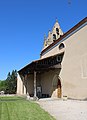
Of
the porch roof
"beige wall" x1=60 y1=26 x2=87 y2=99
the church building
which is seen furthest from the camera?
the porch roof

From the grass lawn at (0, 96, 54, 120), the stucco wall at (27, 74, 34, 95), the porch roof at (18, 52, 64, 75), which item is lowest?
the grass lawn at (0, 96, 54, 120)

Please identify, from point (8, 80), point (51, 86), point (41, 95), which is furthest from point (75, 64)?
point (8, 80)

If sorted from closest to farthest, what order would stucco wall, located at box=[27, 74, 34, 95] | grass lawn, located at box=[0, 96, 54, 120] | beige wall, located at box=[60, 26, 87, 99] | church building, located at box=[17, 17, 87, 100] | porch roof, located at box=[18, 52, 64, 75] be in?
grass lawn, located at box=[0, 96, 54, 120] → beige wall, located at box=[60, 26, 87, 99] → church building, located at box=[17, 17, 87, 100] → porch roof, located at box=[18, 52, 64, 75] → stucco wall, located at box=[27, 74, 34, 95]

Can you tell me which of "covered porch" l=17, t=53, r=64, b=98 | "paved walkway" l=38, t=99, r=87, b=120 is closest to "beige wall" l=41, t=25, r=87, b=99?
"covered porch" l=17, t=53, r=64, b=98

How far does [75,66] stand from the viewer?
18859 mm

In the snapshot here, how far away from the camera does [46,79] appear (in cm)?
2498

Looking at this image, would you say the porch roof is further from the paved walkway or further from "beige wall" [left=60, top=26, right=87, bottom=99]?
the paved walkway

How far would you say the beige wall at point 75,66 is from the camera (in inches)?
695

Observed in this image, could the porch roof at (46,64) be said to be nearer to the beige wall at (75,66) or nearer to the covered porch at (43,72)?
the covered porch at (43,72)

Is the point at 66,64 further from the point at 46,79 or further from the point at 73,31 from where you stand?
the point at 46,79

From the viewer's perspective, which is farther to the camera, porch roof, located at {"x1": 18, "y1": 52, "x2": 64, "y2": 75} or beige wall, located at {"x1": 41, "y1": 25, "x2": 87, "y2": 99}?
porch roof, located at {"x1": 18, "y1": 52, "x2": 64, "y2": 75}

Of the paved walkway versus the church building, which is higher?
the church building

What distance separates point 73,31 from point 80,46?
2.29 meters

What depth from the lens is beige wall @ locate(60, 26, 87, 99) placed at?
57.9 ft
